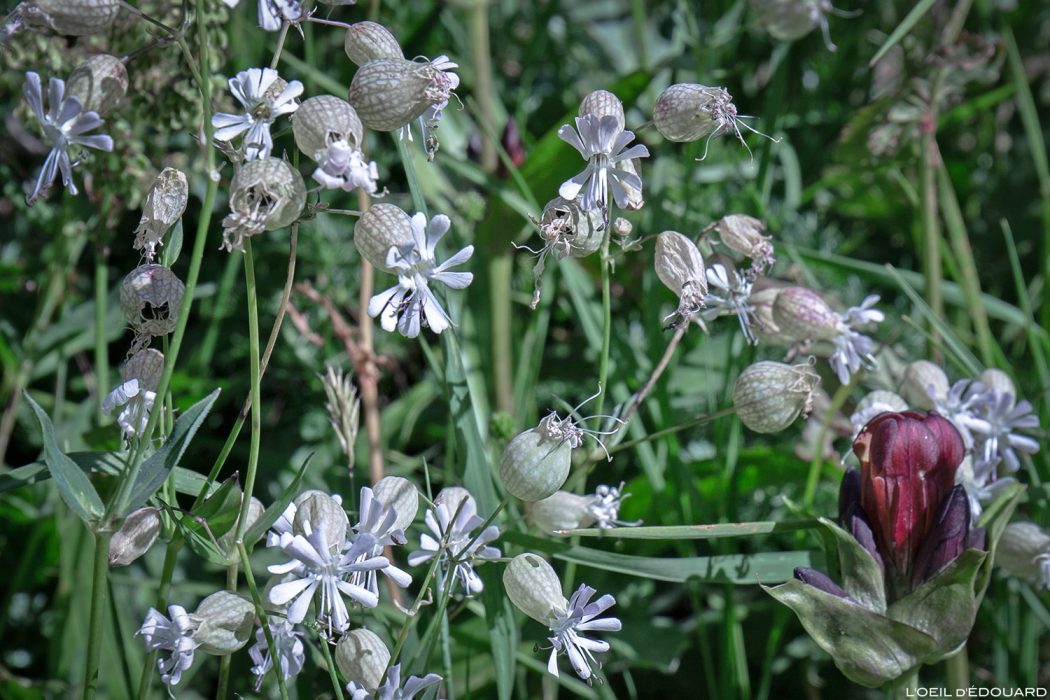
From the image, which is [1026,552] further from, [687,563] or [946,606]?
[687,563]

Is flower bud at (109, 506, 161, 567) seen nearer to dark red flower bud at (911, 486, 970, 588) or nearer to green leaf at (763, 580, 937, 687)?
green leaf at (763, 580, 937, 687)

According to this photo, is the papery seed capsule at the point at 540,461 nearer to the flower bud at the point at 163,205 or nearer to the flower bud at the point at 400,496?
the flower bud at the point at 400,496

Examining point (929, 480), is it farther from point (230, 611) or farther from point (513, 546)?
point (230, 611)

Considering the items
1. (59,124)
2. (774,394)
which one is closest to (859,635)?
(774,394)

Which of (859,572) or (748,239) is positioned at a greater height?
(748,239)

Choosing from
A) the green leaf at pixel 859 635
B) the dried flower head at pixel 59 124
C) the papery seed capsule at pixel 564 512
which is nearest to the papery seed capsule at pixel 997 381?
the green leaf at pixel 859 635
